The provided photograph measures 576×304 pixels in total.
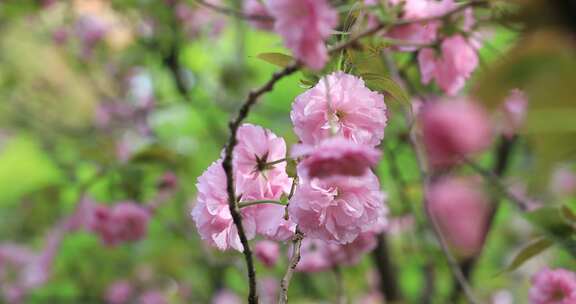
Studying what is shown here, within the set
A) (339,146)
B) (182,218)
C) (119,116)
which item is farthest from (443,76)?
(119,116)

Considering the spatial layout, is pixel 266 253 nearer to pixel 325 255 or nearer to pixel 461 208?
pixel 325 255

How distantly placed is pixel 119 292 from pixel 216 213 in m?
1.78

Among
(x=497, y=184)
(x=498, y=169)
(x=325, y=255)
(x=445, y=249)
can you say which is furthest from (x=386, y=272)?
(x=445, y=249)

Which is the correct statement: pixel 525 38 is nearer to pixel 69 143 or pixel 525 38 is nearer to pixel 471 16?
pixel 471 16

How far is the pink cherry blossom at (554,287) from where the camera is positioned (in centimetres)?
83

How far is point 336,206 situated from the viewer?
0.68 metres

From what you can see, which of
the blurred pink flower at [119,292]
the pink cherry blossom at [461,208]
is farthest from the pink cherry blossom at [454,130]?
the blurred pink flower at [119,292]

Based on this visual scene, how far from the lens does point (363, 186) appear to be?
0.67 meters

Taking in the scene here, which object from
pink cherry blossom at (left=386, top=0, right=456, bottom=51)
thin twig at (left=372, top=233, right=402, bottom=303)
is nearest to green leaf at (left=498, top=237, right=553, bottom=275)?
pink cherry blossom at (left=386, top=0, right=456, bottom=51)

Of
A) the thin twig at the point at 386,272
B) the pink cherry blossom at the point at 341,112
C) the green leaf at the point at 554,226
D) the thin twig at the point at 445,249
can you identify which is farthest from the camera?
the thin twig at the point at 386,272

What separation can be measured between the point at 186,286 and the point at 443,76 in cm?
172

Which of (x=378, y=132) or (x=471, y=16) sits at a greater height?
(x=471, y=16)

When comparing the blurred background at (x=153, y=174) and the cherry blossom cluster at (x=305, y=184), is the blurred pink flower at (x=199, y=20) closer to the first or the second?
the blurred background at (x=153, y=174)

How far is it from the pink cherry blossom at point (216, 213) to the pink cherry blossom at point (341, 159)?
0.15 m
